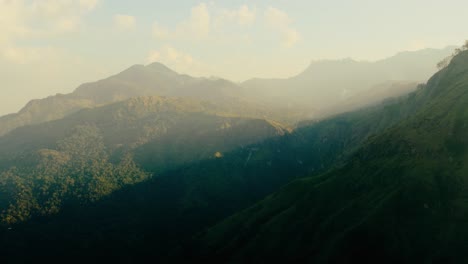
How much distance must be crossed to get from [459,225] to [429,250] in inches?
752

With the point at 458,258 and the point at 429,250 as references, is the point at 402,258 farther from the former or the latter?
the point at 458,258

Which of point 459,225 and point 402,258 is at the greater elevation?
point 459,225

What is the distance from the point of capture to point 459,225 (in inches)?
7776

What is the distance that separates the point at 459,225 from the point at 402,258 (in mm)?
30981

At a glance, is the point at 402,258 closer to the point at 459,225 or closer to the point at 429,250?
the point at 429,250

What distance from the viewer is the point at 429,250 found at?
195375 millimetres

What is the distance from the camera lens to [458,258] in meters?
182

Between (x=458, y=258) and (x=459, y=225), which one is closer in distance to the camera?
(x=458, y=258)

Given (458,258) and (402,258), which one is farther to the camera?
(402,258)

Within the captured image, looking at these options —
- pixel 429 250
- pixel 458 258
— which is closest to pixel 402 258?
pixel 429 250

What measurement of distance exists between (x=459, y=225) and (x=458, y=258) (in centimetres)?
2126

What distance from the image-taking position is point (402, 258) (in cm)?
19975

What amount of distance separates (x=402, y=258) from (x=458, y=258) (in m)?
25.5

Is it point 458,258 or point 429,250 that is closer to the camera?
point 458,258
